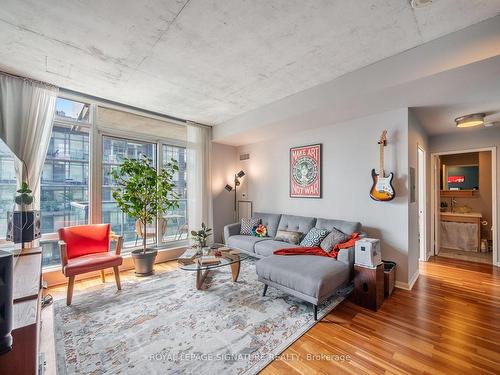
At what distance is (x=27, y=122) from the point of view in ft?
9.36

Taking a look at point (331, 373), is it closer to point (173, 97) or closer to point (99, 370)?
point (99, 370)

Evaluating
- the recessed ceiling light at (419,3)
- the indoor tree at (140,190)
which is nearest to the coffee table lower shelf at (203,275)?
the indoor tree at (140,190)

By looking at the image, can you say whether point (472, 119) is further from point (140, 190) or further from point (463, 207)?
point (140, 190)

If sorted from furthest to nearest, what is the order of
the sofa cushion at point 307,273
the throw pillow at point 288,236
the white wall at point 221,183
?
the white wall at point 221,183
the throw pillow at point 288,236
the sofa cushion at point 307,273

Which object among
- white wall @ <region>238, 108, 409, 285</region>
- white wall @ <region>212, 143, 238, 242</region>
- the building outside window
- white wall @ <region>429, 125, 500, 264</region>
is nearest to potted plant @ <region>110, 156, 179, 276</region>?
the building outside window

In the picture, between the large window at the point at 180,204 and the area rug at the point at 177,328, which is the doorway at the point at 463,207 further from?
the large window at the point at 180,204

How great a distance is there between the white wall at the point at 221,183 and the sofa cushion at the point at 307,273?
7.85ft

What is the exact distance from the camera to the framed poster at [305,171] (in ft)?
13.0

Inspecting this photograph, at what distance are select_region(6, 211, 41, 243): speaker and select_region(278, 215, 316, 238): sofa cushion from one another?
343 cm

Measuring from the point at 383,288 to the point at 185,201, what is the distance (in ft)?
12.2

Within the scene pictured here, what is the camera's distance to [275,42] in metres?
2.17

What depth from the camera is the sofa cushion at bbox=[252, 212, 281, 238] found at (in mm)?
4270

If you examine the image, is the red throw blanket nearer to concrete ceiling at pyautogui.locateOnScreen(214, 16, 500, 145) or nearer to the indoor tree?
concrete ceiling at pyautogui.locateOnScreen(214, 16, 500, 145)

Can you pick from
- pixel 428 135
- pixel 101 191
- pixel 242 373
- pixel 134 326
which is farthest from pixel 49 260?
pixel 428 135
